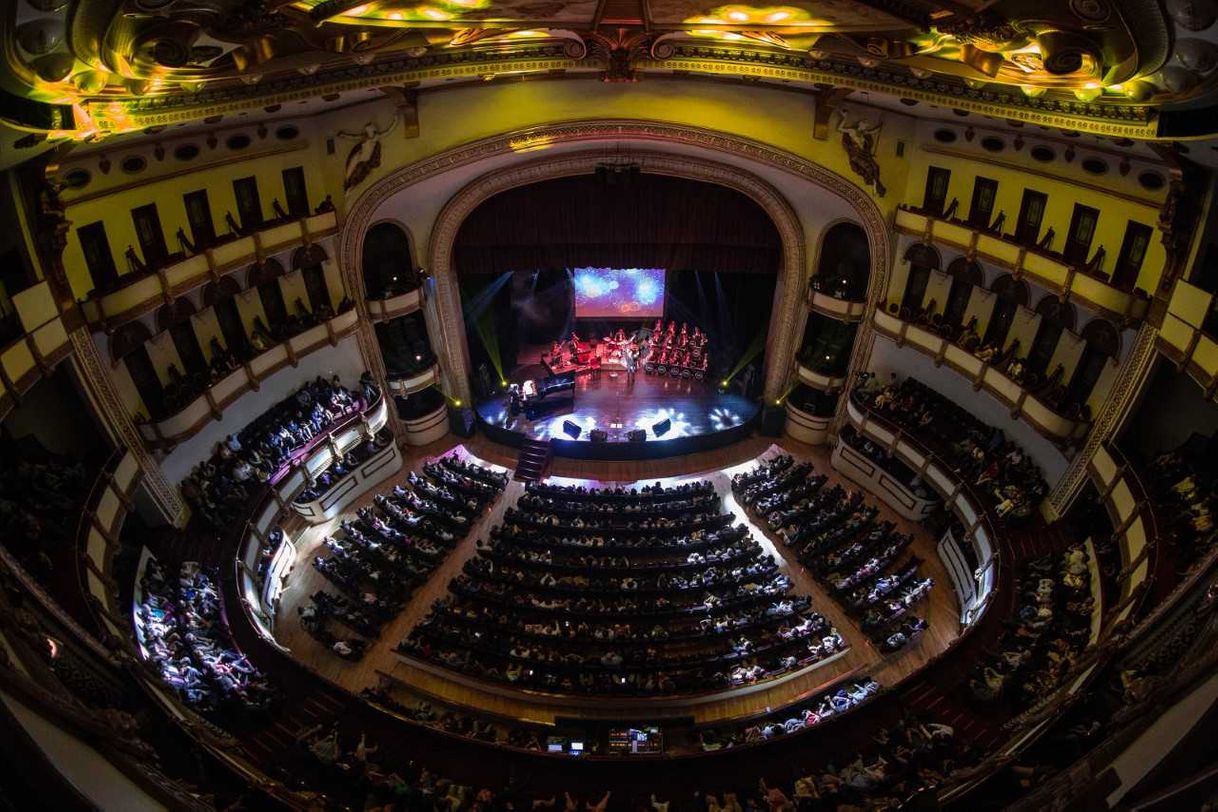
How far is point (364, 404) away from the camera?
725 inches

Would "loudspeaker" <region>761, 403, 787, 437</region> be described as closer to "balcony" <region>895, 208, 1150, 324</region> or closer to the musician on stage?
the musician on stage

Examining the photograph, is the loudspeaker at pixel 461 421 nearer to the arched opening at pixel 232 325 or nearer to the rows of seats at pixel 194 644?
the arched opening at pixel 232 325

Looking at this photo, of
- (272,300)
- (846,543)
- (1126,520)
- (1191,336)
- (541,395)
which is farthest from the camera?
(541,395)

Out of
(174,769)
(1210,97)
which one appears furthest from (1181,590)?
(174,769)

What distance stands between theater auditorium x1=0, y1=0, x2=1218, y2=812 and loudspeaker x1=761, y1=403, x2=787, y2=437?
13 centimetres

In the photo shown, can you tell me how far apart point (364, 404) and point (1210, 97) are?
55.4 ft

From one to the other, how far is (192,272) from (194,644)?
7.04 meters

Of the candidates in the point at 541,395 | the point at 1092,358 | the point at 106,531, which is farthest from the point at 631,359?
the point at 106,531

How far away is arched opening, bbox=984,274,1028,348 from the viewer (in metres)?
14.4

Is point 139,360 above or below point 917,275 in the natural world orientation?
below

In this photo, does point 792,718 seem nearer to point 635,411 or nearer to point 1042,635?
point 1042,635

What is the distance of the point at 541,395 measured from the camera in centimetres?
2198

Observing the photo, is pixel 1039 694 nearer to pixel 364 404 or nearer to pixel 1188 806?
pixel 1188 806

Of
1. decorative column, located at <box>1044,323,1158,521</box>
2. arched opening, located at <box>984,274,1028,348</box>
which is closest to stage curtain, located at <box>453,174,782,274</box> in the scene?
arched opening, located at <box>984,274,1028,348</box>
